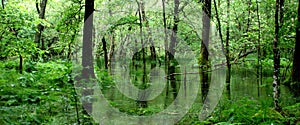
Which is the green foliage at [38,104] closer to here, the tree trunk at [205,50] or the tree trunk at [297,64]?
the tree trunk at [205,50]

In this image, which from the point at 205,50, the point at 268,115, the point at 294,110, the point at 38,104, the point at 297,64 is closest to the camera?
the point at 268,115

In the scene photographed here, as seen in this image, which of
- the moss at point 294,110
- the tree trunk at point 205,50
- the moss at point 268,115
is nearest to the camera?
the moss at point 268,115

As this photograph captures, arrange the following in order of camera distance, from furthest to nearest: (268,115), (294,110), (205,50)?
(205,50) → (294,110) → (268,115)

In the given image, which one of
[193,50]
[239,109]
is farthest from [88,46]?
[193,50]

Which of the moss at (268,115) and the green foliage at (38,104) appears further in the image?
the green foliage at (38,104)

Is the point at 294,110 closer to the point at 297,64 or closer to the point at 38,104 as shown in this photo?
the point at 297,64

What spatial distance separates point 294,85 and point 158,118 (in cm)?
477

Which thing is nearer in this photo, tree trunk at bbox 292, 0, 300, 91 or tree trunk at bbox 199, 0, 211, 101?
tree trunk at bbox 292, 0, 300, 91

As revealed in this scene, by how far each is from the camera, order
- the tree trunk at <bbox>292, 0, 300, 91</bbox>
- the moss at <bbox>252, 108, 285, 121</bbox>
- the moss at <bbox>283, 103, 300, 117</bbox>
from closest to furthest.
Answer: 1. the moss at <bbox>252, 108, 285, 121</bbox>
2. the moss at <bbox>283, 103, 300, 117</bbox>
3. the tree trunk at <bbox>292, 0, 300, 91</bbox>

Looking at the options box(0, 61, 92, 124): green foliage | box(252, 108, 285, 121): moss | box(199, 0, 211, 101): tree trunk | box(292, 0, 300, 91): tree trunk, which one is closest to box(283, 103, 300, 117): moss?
box(252, 108, 285, 121): moss

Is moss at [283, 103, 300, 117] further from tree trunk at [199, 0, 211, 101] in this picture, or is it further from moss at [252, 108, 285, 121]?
tree trunk at [199, 0, 211, 101]

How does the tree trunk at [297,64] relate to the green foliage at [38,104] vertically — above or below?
above

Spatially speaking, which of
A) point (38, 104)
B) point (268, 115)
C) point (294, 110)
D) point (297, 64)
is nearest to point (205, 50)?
point (297, 64)

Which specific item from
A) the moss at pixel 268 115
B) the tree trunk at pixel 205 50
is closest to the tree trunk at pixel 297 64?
the tree trunk at pixel 205 50
